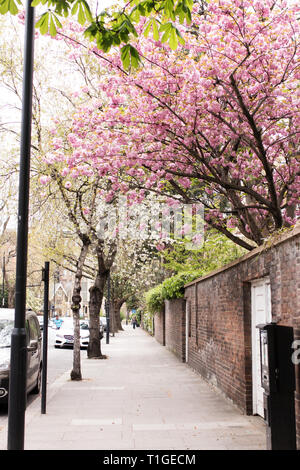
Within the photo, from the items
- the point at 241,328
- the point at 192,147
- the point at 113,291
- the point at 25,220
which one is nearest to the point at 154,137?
the point at 192,147

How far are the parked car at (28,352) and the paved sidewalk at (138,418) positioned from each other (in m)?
0.51

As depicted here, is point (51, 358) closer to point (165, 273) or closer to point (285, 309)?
point (165, 273)

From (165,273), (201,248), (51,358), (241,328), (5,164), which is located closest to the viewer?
(241,328)

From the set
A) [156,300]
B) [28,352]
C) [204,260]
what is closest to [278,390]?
[28,352]

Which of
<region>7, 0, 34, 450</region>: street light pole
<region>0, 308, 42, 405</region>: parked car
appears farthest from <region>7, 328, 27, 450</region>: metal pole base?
<region>0, 308, 42, 405</region>: parked car

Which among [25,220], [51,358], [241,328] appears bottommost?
[51,358]

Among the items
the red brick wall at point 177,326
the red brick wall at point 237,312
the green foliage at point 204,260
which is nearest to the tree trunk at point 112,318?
the red brick wall at point 177,326

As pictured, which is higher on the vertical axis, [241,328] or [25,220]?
[25,220]

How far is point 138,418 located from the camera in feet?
26.2

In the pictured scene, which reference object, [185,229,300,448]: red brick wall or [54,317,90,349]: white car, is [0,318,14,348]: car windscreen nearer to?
[185,229,300,448]: red brick wall

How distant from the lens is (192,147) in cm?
928

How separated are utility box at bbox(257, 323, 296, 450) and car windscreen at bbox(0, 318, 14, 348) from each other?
5493mm

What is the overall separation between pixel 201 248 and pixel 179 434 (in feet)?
32.3

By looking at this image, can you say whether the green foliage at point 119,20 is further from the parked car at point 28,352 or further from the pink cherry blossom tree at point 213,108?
the parked car at point 28,352
